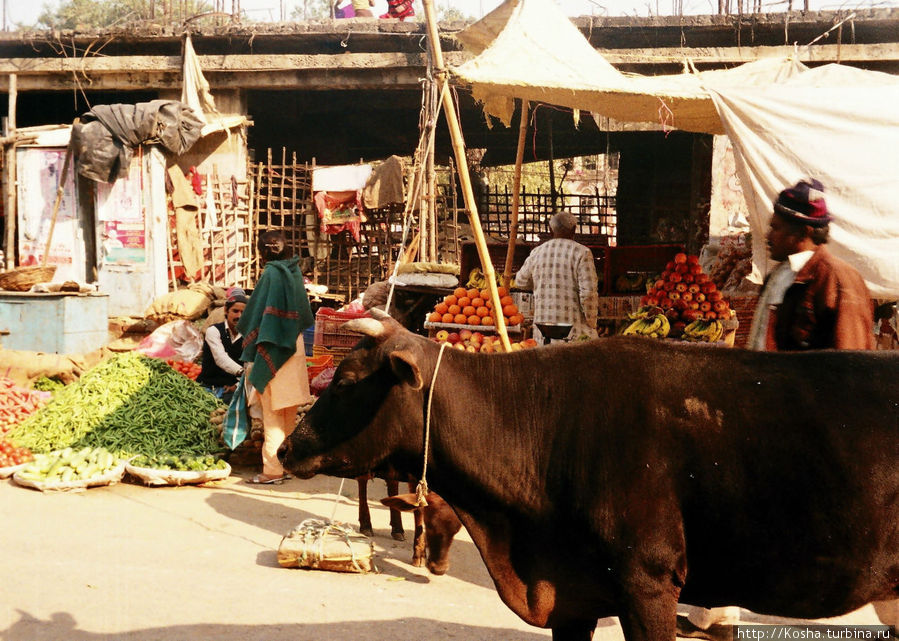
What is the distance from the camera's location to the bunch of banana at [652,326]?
299 inches

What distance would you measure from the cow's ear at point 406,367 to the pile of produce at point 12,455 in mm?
5878

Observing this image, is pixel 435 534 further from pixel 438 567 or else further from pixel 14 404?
pixel 14 404

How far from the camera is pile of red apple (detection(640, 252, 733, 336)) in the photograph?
25.5ft

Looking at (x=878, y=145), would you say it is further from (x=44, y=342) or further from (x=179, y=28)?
(x=179, y=28)

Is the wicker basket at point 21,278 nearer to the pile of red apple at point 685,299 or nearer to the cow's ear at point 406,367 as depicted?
the pile of red apple at point 685,299

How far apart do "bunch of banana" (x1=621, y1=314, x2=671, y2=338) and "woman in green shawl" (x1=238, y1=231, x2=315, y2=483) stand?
Answer: 2.80 metres

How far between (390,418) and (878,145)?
4533mm

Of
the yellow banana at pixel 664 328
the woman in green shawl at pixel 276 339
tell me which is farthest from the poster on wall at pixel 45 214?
the yellow banana at pixel 664 328

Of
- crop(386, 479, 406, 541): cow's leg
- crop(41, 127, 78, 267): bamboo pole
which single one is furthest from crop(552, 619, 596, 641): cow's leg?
crop(41, 127, 78, 267): bamboo pole

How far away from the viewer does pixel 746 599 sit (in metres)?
3.14

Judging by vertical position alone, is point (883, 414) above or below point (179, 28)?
below

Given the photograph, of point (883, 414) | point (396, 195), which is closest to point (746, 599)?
point (883, 414)

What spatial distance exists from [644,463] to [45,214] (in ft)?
41.2

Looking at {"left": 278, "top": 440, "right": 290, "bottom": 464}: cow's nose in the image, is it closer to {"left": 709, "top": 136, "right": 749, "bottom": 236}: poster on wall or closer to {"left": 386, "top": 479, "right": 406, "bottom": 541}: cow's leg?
{"left": 386, "top": 479, "right": 406, "bottom": 541}: cow's leg
